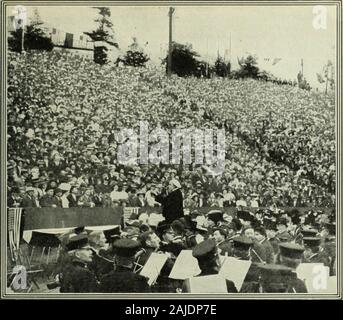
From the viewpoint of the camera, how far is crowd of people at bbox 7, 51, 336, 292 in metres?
3.13

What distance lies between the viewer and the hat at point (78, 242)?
10.2 feet

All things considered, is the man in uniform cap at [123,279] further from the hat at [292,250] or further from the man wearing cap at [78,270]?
the hat at [292,250]

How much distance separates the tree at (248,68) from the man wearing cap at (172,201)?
3.07 feet

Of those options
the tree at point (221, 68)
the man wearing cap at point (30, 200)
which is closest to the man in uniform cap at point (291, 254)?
the tree at point (221, 68)

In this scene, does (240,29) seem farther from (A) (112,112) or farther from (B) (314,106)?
(A) (112,112)

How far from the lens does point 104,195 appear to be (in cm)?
318

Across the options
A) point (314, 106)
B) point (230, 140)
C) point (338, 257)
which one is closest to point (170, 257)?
point (230, 140)

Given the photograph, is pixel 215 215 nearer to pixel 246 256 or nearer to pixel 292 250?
pixel 246 256

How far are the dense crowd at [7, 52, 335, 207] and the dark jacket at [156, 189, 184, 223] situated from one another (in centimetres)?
5

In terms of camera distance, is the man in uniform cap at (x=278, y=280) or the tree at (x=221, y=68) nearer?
the man in uniform cap at (x=278, y=280)

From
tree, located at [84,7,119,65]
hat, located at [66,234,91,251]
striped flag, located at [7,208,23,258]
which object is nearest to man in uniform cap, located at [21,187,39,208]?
striped flag, located at [7,208,23,258]

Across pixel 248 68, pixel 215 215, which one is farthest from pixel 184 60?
pixel 215 215

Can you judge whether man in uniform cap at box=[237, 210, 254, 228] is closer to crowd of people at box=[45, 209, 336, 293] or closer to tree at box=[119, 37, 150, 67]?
crowd of people at box=[45, 209, 336, 293]
